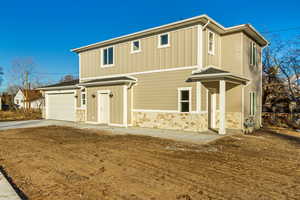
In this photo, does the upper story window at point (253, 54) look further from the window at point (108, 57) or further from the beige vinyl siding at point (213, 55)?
the window at point (108, 57)

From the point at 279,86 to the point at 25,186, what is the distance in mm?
19497

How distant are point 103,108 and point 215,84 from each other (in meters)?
7.55

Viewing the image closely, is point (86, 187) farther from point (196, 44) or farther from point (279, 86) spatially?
point (279, 86)

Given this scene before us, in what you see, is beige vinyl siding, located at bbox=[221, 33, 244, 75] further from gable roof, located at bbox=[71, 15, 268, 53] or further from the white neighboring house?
the white neighboring house

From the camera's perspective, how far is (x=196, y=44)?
995cm

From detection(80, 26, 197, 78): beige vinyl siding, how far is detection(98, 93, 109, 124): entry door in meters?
1.85

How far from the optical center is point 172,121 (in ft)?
35.6

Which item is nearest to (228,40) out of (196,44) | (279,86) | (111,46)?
(196,44)

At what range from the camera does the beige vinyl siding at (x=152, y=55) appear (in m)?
10.3

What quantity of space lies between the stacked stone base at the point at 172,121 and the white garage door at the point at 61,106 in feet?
22.3

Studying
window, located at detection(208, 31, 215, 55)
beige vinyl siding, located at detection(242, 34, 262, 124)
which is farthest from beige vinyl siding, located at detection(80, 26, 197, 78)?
beige vinyl siding, located at detection(242, 34, 262, 124)

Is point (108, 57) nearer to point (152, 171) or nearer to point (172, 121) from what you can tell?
point (172, 121)

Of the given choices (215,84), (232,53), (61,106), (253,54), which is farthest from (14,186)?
(61,106)

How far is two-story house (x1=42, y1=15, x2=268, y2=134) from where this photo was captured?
33.0 ft
